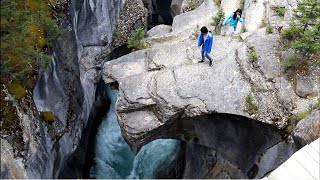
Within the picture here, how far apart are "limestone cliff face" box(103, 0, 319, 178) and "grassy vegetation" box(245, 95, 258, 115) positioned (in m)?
0.01

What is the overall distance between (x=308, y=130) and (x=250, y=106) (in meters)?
2.98

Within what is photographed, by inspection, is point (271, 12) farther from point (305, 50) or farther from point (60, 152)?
point (60, 152)

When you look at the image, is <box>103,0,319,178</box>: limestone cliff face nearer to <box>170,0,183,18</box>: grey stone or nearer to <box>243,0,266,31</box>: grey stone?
<box>243,0,266,31</box>: grey stone

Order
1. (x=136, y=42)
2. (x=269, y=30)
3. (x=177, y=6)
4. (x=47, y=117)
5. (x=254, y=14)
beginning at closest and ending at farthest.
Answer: (x=47, y=117), (x=269, y=30), (x=254, y=14), (x=136, y=42), (x=177, y=6)

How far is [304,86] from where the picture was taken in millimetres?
16312

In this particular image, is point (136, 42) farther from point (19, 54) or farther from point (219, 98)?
point (19, 54)

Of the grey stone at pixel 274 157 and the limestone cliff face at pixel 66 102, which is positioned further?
the grey stone at pixel 274 157

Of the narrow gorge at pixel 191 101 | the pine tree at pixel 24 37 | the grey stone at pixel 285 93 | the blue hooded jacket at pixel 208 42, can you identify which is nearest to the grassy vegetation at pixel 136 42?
the narrow gorge at pixel 191 101

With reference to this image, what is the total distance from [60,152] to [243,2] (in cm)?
1327

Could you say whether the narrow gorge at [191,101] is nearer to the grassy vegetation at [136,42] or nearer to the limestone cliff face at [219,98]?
the limestone cliff face at [219,98]

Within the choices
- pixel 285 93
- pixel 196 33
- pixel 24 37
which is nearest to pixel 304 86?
pixel 285 93

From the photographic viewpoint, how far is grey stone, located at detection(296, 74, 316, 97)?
1625 centimetres

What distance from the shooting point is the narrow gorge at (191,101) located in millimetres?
15883

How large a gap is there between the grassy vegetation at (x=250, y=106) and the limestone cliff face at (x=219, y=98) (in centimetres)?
1
